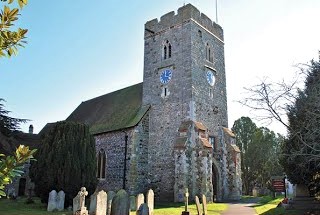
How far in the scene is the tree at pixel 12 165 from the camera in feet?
8.11

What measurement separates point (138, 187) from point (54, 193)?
707 cm

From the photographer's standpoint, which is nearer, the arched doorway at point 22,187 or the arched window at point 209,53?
the arched window at point 209,53

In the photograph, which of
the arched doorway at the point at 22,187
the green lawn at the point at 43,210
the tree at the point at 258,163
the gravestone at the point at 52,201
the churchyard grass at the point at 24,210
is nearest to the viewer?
the churchyard grass at the point at 24,210

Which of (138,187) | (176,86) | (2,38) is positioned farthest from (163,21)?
(2,38)

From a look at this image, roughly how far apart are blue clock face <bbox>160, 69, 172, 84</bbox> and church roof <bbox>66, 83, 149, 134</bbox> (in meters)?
2.32

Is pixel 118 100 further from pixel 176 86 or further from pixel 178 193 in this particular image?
pixel 178 193

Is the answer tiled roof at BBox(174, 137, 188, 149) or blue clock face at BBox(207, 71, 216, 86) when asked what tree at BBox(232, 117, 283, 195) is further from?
tiled roof at BBox(174, 137, 188, 149)

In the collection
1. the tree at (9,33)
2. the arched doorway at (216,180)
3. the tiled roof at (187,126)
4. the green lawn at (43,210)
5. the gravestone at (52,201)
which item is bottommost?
the green lawn at (43,210)

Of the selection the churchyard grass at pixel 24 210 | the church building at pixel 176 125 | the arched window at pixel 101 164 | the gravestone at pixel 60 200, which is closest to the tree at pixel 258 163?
the church building at pixel 176 125

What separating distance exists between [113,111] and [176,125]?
6937 millimetres

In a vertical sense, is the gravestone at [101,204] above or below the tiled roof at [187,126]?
below

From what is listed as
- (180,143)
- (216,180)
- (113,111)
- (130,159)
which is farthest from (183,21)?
(216,180)

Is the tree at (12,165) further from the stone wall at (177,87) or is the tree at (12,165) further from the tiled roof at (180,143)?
the stone wall at (177,87)

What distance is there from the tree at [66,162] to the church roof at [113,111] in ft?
15.0
